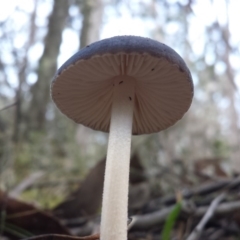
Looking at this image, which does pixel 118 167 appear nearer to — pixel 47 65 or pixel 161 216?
pixel 161 216

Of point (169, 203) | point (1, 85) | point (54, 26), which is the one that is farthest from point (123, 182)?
point (1, 85)

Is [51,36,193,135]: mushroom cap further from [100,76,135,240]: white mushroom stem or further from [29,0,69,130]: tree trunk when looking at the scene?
[29,0,69,130]: tree trunk

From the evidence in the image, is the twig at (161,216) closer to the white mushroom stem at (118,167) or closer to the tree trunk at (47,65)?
the white mushroom stem at (118,167)

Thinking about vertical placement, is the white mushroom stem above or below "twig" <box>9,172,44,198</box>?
below

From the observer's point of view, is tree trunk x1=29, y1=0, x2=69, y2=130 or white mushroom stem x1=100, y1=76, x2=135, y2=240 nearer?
white mushroom stem x1=100, y1=76, x2=135, y2=240

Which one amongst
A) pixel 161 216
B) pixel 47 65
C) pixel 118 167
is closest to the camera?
pixel 118 167

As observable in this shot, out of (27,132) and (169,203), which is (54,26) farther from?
(169,203)

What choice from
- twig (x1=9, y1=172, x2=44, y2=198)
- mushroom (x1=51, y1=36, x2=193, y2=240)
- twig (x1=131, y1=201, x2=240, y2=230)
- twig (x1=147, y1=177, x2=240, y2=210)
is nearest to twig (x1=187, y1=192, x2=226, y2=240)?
twig (x1=131, y1=201, x2=240, y2=230)

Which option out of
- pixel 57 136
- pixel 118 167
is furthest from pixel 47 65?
→ pixel 118 167
